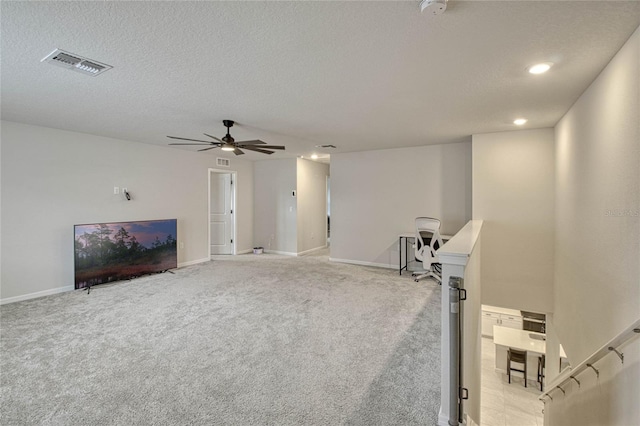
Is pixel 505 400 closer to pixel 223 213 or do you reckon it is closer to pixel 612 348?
pixel 612 348

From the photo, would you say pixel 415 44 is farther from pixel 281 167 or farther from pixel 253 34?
pixel 281 167

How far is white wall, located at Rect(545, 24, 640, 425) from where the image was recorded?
1864mm

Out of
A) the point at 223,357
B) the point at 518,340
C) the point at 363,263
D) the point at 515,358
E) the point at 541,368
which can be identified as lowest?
the point at 541,368

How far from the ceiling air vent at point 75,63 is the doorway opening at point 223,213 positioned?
512 centimetres

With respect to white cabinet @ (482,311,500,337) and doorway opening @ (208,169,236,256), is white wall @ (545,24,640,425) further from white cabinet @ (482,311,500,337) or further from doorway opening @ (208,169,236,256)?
doorway opening @ (208,169,236,256)

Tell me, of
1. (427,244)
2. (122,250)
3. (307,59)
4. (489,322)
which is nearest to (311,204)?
(427,244)

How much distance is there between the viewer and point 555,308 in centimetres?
407

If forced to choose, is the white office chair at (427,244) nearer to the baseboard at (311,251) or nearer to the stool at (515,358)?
the baseboard at (311,251)

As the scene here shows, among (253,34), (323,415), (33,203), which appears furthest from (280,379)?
(33,203)

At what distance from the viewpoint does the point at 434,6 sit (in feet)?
5.04

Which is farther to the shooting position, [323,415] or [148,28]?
[323,415]

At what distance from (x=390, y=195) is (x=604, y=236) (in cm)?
394

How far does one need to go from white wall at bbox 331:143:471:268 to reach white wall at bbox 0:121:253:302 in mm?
3556

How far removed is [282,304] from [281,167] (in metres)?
4.47
